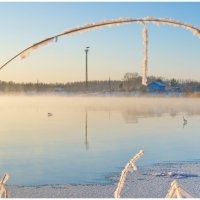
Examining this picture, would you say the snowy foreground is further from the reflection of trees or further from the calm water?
the reflection of trees

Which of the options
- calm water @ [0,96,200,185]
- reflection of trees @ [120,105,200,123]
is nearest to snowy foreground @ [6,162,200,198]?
calm water @ [0,96,200,185]

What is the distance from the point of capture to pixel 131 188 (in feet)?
16.4

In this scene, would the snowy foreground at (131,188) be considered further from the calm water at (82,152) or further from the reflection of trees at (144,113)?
the reflection of trees at (144,113)

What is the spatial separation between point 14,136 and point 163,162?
4399 mm

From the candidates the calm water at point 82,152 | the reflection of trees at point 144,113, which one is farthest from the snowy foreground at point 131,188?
the reflection of trees at point 144,113

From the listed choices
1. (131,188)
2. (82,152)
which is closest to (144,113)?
(82,152)

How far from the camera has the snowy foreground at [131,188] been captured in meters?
4.79

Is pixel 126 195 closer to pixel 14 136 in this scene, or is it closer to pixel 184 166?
pixel 184 166

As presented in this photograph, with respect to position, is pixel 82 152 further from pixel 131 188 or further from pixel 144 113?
pixel 144 113

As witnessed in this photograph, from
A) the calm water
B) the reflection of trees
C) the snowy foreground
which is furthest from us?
the reflection of trees

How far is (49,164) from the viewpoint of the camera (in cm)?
652

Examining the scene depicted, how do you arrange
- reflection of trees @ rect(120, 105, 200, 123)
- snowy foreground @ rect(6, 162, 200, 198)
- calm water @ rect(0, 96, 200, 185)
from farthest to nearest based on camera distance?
reflection of trees @ rect(120, 105, 200, 123), calm water @ rect(0, 96, 200, 185), snowy foreground @ rect(6, 162, 200, 198)

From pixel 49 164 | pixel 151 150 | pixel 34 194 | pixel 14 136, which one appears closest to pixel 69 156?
pixel 49 164

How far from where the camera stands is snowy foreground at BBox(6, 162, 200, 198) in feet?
15.7
